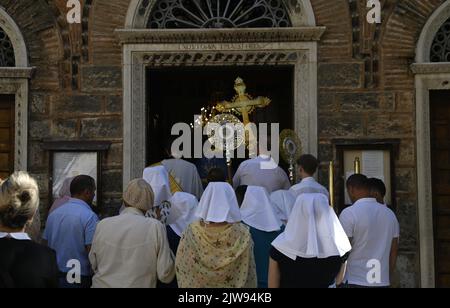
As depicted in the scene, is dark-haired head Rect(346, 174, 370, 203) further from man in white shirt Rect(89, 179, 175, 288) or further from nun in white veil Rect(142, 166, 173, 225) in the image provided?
man in white shirt Rect(89, 179, 175, 288)

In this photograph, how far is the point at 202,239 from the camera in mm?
4715

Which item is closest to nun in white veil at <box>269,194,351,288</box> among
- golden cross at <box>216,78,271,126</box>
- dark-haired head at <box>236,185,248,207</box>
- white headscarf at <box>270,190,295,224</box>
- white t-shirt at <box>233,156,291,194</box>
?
white headscarf at <box>270,190,295,224</box>

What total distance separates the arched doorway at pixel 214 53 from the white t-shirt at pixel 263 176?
0.97m

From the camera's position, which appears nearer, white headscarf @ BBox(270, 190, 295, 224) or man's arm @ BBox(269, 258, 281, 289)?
man's arm @ BBox(269, 258, 281, 289)

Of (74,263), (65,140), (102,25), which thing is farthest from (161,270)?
(102,25)

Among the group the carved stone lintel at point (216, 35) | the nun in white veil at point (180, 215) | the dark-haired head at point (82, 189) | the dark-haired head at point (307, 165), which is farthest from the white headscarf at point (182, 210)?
the carved stone lintel at point (216, 35)

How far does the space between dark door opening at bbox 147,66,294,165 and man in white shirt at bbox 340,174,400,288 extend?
14.5ft

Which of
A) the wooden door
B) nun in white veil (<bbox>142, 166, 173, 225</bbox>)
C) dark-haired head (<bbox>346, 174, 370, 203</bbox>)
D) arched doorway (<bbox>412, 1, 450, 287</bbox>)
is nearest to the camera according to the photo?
dark-haired head (<bbox>346, 174, 370, 203</bbox>)

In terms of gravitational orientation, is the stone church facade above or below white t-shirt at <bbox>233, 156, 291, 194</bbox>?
above

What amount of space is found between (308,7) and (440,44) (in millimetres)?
1714

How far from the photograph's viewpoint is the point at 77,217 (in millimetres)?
5457

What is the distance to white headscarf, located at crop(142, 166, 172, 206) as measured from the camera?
20.2ft

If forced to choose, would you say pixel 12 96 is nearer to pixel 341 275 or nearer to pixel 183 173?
pixel 183 173

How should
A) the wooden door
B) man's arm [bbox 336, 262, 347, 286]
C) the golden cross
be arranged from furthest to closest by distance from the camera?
the golden cross → the wooden door → man's arm [bbox 336, 262, 347, 286]
